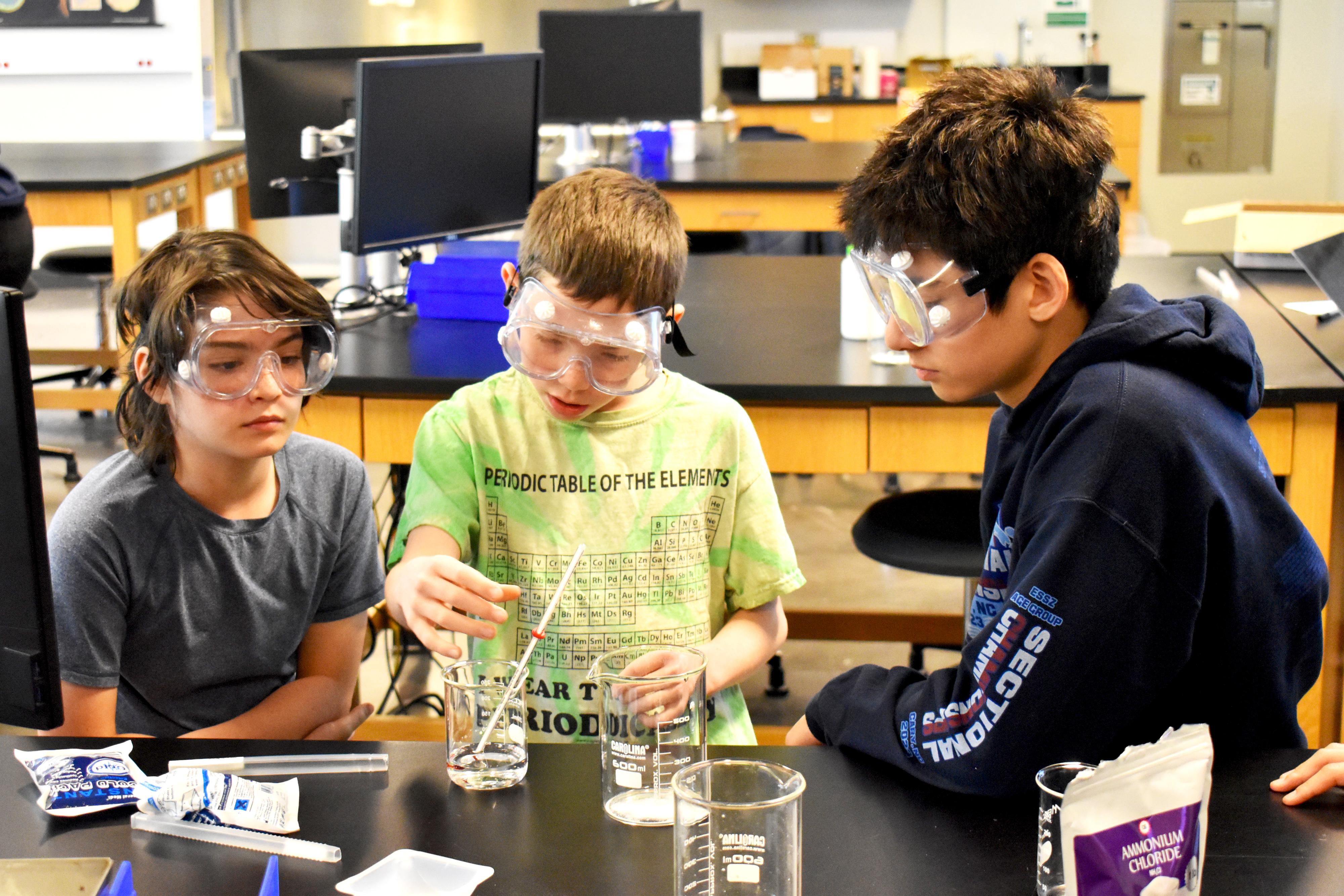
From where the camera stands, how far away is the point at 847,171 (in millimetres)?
4289

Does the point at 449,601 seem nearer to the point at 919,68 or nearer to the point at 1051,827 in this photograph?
the point at 1051,827

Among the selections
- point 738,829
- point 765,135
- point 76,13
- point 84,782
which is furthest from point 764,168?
point 76,13

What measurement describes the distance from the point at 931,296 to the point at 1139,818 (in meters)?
0.52

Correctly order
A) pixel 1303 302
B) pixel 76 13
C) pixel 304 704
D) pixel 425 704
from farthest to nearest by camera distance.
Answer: pixel 76 13, pixel 425 704, pixel 1303 302, pixel 304 704

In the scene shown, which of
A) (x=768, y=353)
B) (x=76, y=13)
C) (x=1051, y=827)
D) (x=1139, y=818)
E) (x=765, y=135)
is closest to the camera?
(x=1139, y=818)

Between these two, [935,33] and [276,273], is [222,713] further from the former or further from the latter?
[935,33]

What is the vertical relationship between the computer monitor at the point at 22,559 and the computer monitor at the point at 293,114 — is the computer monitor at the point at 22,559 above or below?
below

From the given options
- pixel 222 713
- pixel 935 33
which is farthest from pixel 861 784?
pixel 935 33

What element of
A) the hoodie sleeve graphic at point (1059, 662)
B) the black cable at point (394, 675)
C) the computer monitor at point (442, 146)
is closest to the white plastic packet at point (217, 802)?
the hoodie sleeve graphic at point (1059, 662)

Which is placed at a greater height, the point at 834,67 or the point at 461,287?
the point at 834,67

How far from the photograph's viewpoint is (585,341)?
137 centimetres

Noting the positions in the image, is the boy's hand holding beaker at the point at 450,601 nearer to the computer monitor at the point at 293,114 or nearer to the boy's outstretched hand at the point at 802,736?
the boy's outstretched hand at the point at 802,736

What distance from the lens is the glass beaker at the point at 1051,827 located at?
88 cm

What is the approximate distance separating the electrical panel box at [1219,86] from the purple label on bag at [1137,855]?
7.46 meters
